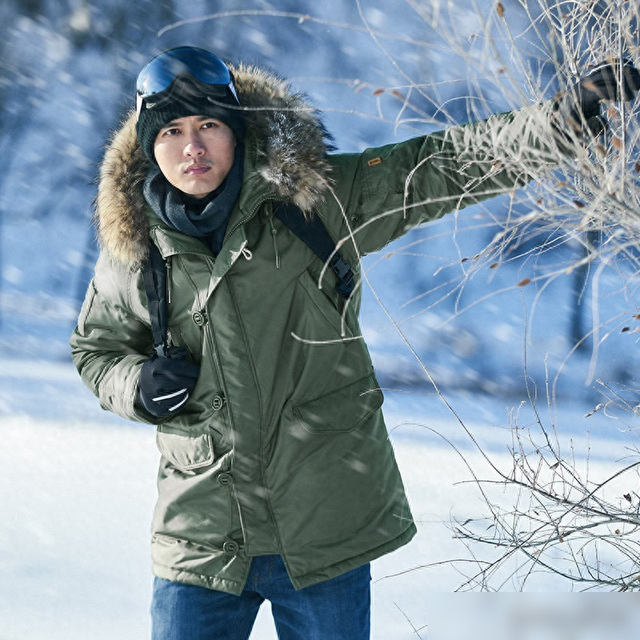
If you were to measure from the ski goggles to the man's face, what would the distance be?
0.05m

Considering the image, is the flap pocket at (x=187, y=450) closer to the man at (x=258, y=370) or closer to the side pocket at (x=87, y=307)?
the man at (x=258, y=370)

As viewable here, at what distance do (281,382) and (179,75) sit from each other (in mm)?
593

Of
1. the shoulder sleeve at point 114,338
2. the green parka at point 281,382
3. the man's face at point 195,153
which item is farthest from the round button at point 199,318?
the man's face at point 195,153

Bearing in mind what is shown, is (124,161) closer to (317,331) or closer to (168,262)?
(168,262)

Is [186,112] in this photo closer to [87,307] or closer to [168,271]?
[168,271]

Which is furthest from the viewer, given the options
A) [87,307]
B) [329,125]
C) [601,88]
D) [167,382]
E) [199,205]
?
[329,125]

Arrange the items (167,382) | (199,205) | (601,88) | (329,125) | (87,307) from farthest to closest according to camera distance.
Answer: (329,125), (87,307), (199,205), (167,382), (601,88)

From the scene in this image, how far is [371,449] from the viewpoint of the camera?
1.50 metres

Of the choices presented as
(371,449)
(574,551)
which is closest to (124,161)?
(371,449)

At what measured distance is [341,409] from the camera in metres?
1.46

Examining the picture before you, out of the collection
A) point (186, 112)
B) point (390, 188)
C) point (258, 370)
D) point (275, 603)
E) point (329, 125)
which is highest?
point (329, 125)

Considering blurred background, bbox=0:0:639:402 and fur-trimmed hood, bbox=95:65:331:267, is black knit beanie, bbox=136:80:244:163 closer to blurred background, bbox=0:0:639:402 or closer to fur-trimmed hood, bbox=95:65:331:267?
fur-trimmed hood, bbox=95:65:331:267

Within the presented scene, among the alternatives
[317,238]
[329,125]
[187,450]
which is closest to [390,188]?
[317,238]

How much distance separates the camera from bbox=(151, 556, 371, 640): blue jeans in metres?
1.44
